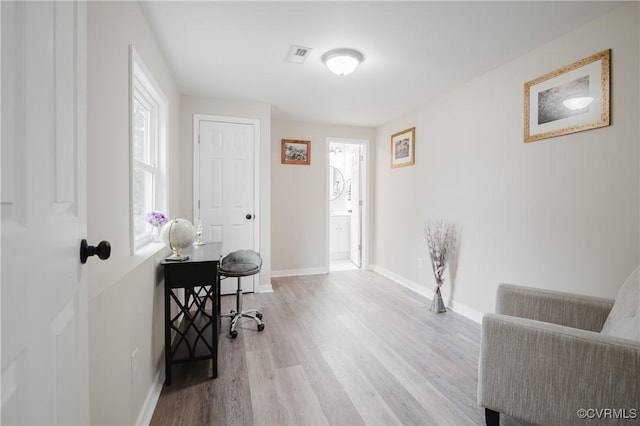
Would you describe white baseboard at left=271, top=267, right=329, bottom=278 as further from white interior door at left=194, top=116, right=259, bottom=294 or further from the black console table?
the black console table

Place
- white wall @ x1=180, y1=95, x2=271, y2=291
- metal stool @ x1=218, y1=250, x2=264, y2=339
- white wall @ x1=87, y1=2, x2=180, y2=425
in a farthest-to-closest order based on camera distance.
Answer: white wall @ x1=180, y1=95, x2=271, y2=291, metal stool @ x1=218, y1=250, x2=264, y2=339, white wall @ x1=87, y1=2, x2=180, y2=425

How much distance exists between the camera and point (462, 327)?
113 inches

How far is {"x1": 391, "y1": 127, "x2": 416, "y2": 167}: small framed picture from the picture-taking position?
409 centimetres

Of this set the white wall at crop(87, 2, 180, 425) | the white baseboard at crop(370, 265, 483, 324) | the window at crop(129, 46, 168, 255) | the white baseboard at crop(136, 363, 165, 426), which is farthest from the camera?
the white baseboard at crop(370, 265, 483, 324)

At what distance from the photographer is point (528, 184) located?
251 centimetres

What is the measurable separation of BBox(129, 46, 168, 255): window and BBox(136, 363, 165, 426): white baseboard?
847 millimetres

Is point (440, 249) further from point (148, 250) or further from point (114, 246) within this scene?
point (114, 246)

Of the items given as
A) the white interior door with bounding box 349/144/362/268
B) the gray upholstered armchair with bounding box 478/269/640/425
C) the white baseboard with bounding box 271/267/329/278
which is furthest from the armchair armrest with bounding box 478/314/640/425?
the white interior door with bounding box 349/144/362/268

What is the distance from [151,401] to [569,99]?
341 cm

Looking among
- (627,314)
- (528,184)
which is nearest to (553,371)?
(627,314)

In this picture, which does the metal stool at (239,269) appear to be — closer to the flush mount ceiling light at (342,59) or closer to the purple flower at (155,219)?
the purple flower at (155,219)

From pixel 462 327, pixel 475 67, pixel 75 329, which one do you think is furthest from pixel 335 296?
pixel 75 329

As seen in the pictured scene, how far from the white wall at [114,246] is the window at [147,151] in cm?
27

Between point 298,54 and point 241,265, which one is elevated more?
point 298,54
